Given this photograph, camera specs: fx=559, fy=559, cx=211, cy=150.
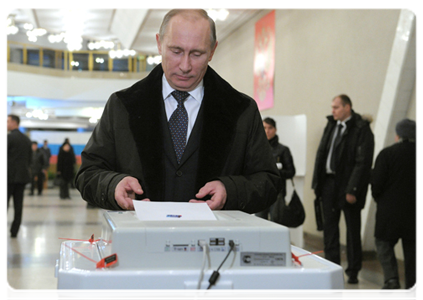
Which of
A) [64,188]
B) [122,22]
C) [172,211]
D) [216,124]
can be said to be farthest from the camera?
[64,188]

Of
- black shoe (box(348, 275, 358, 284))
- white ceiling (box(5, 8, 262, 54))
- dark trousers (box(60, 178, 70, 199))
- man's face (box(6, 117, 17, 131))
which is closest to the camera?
black shoe (box(348, 275, 358, 284))

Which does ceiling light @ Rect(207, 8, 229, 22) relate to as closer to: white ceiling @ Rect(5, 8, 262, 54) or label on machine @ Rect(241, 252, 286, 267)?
A: white ceiling @ Rect(5, 8, 262, 54)

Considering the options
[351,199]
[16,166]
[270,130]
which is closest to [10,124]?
[16,166]

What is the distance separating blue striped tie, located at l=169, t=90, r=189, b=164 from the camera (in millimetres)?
1863

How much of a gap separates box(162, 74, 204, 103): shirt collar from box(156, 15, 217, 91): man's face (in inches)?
2.9

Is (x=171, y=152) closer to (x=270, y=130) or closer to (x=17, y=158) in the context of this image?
(x=270, y=130)

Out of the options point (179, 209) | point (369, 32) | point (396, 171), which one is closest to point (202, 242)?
point (179, 209)

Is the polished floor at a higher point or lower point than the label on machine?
lower

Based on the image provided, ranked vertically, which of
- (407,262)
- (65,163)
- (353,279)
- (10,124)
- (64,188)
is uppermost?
(10,124)

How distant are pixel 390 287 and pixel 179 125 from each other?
135 inches

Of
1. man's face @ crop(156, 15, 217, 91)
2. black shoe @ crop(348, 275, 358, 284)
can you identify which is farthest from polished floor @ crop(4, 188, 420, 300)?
man's face @ crop(156, 15, 217, 91)

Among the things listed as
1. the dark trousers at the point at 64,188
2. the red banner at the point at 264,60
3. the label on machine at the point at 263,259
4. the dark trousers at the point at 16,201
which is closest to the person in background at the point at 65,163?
the dark trousers at the point at 64,188

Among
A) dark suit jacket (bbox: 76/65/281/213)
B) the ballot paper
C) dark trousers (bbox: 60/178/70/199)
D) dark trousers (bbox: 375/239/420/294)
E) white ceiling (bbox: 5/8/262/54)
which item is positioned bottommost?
dark trousers (bbox: 60/178/70/199)

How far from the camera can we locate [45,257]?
6.33 m
